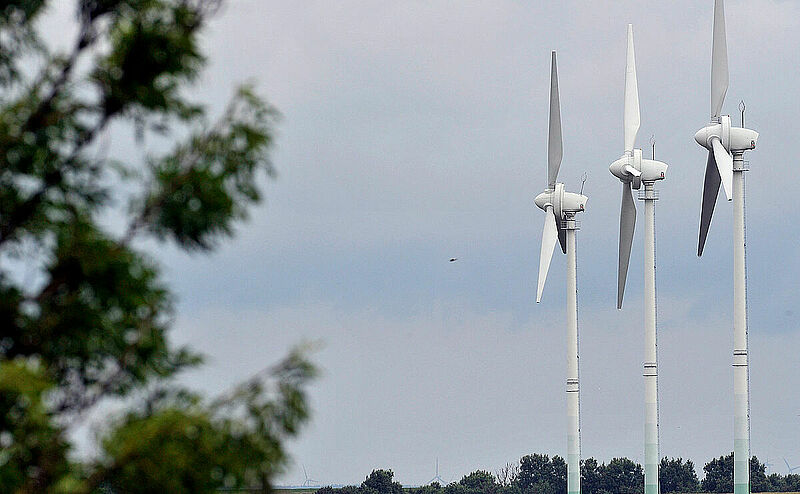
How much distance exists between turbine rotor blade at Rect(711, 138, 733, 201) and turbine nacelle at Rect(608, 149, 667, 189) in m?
8.28

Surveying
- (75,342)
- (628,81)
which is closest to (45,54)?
(75,342)

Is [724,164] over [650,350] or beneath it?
over

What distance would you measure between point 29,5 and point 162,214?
3.30 meters

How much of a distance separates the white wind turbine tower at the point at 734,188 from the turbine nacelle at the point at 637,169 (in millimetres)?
6496

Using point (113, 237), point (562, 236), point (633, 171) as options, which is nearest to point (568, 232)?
point (562, 236)

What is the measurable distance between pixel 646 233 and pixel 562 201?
478 inches

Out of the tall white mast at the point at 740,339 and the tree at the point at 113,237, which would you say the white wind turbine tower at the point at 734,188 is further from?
the tree at the point at 113,237

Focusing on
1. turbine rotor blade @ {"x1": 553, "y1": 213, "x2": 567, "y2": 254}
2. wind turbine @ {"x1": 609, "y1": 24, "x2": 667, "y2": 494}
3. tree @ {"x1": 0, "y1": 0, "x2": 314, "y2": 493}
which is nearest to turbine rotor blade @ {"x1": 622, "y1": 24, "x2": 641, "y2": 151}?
wind turbine @ {"x1": 609, "y1": 24, "x2": 667, "y2": 494}

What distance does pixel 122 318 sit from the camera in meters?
19.3

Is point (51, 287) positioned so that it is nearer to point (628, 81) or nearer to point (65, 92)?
point (65, 92)

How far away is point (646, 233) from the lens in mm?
108125

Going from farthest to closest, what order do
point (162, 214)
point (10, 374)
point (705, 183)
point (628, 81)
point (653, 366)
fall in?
1. point (628, 81)
2. point (653, 366)
3. point (705, 183)
4. point (162, 214)
5. point (10, 374)

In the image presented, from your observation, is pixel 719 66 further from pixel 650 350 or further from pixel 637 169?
pixel 650 350

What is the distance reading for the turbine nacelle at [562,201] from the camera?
119 metres
